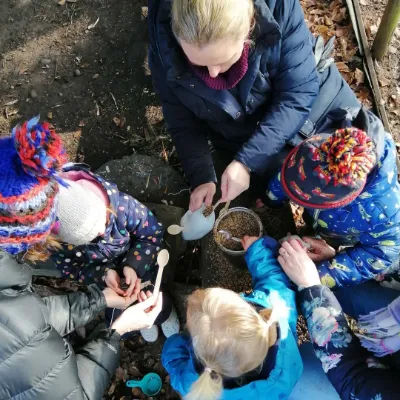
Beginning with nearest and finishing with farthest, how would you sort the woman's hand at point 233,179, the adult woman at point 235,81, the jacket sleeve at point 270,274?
the adult woman at point 235,81, the jacket sleeve at point 270,274, the woman's hand at point 233,179

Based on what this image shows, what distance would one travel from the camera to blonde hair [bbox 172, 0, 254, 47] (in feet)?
5.57

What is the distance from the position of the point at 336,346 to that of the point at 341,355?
0.14 feet

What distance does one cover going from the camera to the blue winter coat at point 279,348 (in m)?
1.93

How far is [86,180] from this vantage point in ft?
7.00

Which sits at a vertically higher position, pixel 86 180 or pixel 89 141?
pixel 86 180

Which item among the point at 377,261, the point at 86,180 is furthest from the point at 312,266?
the point at 86,180

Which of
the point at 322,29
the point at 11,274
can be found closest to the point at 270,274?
the point at 11,274

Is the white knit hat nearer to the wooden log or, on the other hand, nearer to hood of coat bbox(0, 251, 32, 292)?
hood of coat bbox(0, 251, 32, 292)

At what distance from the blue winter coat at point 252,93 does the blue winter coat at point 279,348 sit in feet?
1.77

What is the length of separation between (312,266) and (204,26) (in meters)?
1.33

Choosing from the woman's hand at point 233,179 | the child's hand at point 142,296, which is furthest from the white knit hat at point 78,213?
the woman's hand at point 233,179

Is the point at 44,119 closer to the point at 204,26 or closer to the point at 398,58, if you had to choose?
the point at 204,26

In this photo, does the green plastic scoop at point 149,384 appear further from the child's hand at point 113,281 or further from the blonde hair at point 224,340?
the blonde hair at point 224,340

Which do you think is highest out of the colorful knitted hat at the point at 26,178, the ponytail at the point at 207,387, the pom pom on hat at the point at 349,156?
the pom pom on hat at the point at 349,156
